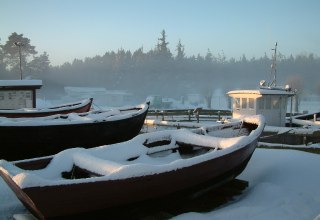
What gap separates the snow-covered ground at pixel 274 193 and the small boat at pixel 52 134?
1633mm

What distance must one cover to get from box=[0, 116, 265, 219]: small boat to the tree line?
253 feet

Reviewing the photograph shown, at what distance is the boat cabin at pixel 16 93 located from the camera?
20.7 metres

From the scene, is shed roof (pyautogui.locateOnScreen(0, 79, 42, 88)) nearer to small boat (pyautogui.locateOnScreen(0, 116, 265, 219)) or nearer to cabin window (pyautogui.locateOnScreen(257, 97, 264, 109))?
cabin window (pyautogui.locateOnScreen(257, 97, 264, 109))

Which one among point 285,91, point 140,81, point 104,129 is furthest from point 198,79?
point 104,129

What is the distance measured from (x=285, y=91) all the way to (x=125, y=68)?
81632 mm

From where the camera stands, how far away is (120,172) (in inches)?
203

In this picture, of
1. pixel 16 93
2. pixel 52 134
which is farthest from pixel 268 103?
pixel 16 93

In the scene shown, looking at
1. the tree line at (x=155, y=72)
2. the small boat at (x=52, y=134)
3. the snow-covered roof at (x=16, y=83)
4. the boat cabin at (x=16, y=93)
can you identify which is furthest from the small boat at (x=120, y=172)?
the tree line at (x=155, y=72)

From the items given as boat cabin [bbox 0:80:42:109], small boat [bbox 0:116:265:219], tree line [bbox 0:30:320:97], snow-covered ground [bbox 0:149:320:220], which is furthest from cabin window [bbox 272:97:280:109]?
tree line [bbox 0:30:320:97]

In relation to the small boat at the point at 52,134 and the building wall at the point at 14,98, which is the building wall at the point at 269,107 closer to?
the small boat at the point at 52,134

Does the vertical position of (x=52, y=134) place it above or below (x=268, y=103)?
below

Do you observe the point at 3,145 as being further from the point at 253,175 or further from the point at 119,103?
the point at 119,103

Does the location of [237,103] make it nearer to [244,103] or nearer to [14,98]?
[244,103]

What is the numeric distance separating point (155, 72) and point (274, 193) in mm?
88071
